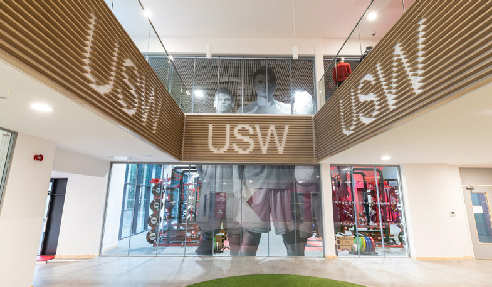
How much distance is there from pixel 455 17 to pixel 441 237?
23.9 feet

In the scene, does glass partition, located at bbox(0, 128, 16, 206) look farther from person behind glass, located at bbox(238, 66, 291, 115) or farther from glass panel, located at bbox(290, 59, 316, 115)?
glass panel, located at bbox(290, 59, 316, 115)

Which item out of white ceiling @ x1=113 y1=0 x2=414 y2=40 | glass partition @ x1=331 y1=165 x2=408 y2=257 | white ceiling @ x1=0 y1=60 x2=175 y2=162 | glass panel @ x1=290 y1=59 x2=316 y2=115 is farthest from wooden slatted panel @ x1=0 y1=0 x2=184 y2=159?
glass partition @ x1=331 y1=165 x2=408 y2=257

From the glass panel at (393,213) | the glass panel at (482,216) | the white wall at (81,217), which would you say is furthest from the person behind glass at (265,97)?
the glass panel at (482,216)

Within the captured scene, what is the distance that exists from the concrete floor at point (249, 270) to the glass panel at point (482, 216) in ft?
2.57

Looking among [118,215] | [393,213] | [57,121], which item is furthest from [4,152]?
[393,213]

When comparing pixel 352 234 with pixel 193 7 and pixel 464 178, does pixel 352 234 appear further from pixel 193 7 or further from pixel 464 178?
pixel 193 7

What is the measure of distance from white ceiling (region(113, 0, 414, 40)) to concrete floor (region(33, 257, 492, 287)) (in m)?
7.34

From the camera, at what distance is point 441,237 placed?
736 centimetres

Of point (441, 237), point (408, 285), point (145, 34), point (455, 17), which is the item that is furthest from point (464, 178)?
point (145, 34)

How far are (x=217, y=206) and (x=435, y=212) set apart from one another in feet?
21.8

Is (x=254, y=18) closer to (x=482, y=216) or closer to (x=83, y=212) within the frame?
(x=83, y=212)

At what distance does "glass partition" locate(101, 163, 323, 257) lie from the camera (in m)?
7.56

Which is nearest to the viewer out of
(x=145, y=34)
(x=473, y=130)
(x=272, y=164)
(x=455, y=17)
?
(x=455, y=17)

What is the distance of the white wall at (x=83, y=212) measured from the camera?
7199 millimetres
